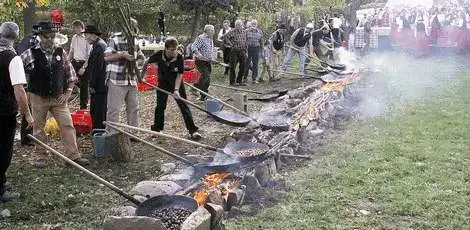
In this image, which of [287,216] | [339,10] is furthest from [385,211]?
[339,10]

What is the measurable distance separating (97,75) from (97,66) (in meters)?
0.15

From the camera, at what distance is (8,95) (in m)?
5.98

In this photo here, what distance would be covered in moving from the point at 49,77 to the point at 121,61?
1.40 meters

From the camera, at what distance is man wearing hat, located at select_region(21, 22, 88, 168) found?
673 centimetres

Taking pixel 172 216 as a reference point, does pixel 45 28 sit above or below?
above

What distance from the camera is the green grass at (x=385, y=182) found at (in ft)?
17.6

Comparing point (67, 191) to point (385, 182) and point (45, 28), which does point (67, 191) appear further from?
point (385, 182)

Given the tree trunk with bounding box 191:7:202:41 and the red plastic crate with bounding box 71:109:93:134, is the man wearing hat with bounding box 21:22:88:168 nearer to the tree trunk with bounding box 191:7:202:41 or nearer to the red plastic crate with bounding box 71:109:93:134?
the red plastic crate with bounding box 71:109:93:134

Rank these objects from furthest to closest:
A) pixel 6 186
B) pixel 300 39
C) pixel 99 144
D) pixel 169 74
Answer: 1. pixel 300 39
2. pixel 169 74
3. pixel 99 144
4. pixel 6 186

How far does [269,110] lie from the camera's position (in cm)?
988

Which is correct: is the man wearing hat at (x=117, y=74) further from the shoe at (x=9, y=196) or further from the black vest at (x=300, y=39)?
the black vest at (x=300, y=39)

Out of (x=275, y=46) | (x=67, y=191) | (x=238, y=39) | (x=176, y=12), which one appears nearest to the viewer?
(x=67, y=191)

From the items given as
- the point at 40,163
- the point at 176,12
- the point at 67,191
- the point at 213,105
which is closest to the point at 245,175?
the point at 67,191

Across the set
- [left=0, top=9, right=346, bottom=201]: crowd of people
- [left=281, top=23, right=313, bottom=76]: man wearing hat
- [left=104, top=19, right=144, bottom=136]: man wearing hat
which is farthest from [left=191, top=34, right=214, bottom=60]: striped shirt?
[left=281, top=23, right=313, bottom=76]: man wearing hat
